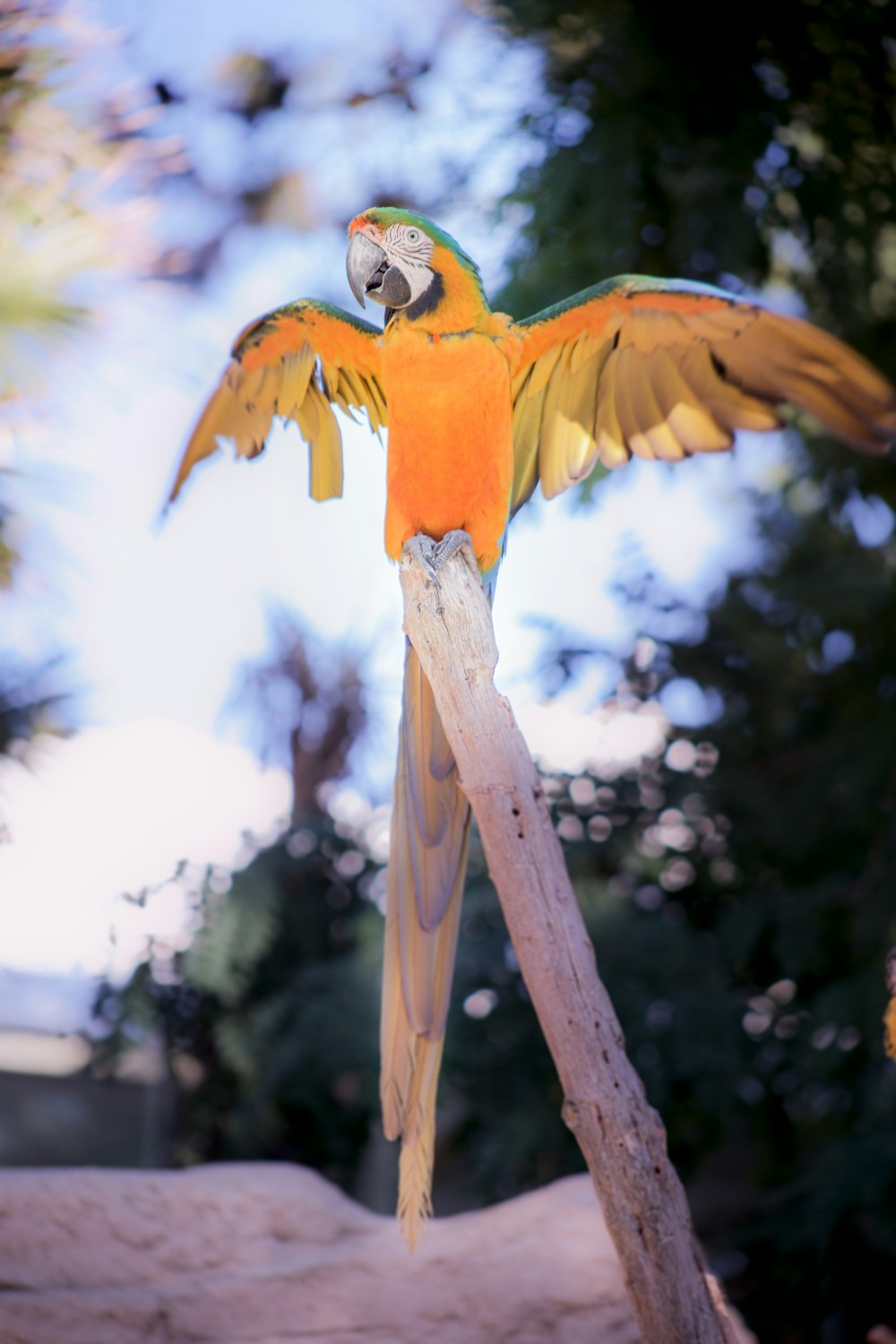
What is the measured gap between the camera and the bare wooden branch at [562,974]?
1.29 m

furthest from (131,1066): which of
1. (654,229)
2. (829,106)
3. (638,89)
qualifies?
(829,106)

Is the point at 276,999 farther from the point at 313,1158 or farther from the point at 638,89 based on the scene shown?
the point at 638,89

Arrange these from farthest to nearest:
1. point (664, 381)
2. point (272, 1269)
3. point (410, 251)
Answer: point (272, 1269)
point (664, 381)
point (410, 251)

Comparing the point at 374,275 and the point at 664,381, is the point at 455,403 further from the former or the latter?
the point at 664,381

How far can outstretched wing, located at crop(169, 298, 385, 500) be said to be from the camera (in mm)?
1486

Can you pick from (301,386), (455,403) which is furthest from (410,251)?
(301,386)

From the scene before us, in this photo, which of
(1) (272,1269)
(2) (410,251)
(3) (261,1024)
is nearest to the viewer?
(2) (410,251)

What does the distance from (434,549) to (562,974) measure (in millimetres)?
570

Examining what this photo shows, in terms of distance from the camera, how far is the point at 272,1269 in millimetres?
2080

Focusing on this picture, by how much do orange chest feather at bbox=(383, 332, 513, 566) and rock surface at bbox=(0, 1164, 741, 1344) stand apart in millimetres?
1455

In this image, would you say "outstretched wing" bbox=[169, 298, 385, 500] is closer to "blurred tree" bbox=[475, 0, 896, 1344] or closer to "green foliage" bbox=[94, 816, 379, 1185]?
"blurred tree" bbox=[475, 0, 896, 1344]

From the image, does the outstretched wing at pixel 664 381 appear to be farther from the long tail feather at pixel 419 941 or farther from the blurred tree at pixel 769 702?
the blurred tree at pixel 769 702

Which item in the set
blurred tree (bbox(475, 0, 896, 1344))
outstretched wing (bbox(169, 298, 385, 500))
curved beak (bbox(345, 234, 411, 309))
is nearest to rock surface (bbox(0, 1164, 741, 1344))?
blurred tree (bbox(475, 0, 896, 1344))

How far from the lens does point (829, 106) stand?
2.86 metres
